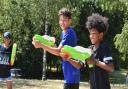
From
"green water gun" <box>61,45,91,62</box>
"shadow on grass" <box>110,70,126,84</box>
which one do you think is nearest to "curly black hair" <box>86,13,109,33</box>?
"green water gun" <box>61,45,91,62</box>

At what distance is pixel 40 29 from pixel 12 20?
2365mm

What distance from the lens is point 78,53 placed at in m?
4.71

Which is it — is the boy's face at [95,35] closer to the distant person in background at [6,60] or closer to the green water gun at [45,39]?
the green water gun at [45,39]

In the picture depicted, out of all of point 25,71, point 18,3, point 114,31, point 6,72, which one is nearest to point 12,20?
point 18,3

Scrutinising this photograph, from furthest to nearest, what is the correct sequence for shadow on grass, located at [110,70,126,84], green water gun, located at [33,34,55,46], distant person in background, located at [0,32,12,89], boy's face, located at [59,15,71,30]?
shadow on grass, located at [110,70,126,84] < distant person in background, located at [0,32,12,89] < boy's face, located at [59,15,71,30] < green water gun, located at [33,34,55,46]

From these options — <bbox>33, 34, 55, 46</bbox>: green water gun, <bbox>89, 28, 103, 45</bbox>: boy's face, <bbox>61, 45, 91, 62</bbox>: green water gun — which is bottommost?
<bbox>61, 45, 91, 62</bbox>: green water gun

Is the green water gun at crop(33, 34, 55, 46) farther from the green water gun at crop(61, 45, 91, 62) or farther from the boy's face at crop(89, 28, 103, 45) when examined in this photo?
the boy's face at crop(89, 28, 103, 45)

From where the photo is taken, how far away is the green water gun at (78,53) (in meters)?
4.58

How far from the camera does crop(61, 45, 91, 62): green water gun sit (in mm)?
4578

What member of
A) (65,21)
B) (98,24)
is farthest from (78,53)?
(65,21)

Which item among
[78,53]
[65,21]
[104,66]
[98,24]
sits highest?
[65,21]

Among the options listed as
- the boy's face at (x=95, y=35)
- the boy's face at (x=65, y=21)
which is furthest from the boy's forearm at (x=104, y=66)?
the boy's face at (x=65, y=21)

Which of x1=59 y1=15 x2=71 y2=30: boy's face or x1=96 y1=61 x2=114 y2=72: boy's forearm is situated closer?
x1=96 y1=61 x2=114 y2=72: boy's forearm

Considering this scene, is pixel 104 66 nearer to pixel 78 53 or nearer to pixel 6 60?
pixel 78 53
